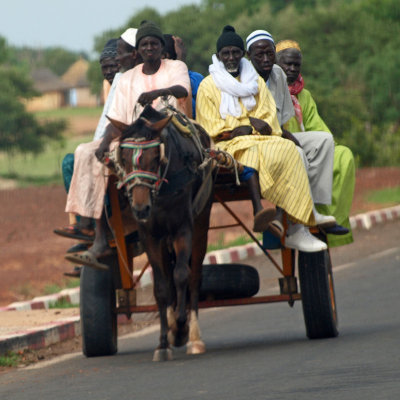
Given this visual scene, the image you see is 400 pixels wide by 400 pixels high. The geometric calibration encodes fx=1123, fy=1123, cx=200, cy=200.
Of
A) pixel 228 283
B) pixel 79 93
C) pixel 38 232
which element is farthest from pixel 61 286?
pixel 79 93

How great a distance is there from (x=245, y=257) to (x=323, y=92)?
38.4 metres

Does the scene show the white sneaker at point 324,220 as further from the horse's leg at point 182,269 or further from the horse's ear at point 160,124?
the horse's ear at point 160,124

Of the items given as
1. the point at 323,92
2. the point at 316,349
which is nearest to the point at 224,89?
the point at 316,349

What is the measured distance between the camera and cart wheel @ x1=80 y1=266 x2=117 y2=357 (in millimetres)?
9000

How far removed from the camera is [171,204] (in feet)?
26.8

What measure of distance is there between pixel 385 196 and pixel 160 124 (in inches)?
837

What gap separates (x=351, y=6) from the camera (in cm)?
6938

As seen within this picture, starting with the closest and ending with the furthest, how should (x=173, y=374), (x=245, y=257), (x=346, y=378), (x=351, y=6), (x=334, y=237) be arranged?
(x=346, y=378) < (x=173, y=374) < (x=334, y=237) < (x=245, y=257) < (x=351, y=6)

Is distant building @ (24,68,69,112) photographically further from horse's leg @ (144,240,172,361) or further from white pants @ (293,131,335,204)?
horse's leg @ (144,240,172,361)

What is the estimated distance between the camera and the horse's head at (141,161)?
24.9 ft

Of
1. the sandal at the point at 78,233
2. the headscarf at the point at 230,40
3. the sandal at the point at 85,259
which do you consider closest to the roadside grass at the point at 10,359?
the sandal at the point at 78,233

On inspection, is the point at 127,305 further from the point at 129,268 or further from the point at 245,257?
the point at 245,257

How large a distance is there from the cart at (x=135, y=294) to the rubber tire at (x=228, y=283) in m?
0.01

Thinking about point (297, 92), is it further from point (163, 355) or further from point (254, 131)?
point (163, 355)
